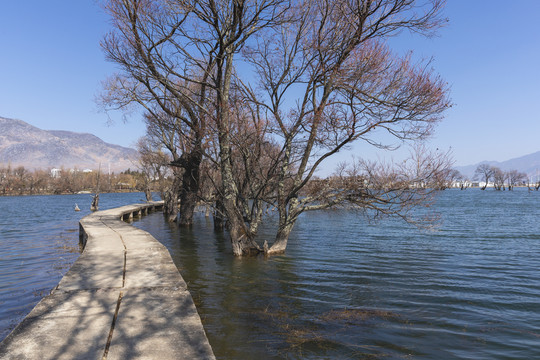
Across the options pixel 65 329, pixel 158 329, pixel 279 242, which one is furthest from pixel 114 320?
pixel 279 242

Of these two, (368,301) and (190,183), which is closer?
(368,301)

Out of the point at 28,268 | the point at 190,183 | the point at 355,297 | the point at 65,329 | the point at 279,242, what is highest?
the point at 190,183

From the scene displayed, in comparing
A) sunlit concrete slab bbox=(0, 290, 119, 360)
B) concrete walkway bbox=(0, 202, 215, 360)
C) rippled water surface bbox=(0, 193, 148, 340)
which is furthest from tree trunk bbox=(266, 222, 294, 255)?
sunlit concrete slab bbox=(0, 290, 119, 360)

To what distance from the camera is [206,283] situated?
33.9 ft

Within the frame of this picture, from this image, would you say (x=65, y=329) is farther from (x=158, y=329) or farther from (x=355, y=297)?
(x=355, y=297)

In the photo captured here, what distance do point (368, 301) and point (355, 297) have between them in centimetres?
44

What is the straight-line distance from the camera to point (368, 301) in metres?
8.98

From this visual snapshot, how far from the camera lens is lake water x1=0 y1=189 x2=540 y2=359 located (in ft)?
20.8

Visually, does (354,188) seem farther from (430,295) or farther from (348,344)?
(348,344)

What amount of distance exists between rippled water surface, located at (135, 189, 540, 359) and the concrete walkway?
107 cm

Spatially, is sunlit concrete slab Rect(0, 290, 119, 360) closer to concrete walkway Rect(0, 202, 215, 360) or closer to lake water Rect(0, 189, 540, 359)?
concrete walkway Rect(0, 202, 215, 360)

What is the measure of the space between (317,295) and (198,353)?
559 cm

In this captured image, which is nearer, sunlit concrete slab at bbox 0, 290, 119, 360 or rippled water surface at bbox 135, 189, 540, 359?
sunlit concrete slab at bbox 0, 290, 119, 360

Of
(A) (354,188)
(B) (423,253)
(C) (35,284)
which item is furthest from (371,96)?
(C) (35,284)
